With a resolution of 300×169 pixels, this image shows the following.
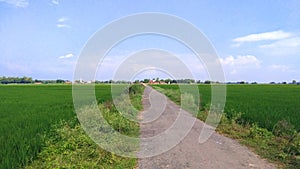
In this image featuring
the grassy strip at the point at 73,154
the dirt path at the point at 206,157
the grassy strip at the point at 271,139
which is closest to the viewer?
the grassy strip at the point at 73,154

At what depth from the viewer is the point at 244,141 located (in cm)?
769

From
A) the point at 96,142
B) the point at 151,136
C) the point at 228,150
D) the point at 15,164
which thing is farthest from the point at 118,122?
the point at 15,164

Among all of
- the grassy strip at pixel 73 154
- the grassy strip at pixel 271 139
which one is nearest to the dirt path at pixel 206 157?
the grassy strip at pixel 271 139

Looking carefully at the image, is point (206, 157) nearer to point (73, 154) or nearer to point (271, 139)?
point (73, 154)

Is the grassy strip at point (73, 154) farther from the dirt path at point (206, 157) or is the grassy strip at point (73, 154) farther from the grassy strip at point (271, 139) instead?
the grassy strip at point (271, 139)

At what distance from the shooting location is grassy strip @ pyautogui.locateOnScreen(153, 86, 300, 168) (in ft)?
19.9

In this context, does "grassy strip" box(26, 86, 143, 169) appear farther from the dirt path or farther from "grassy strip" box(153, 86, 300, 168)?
"grassy strip" box(153, 86, 300, 168)

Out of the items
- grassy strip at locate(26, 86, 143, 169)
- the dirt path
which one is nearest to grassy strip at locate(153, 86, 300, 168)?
the dirt path

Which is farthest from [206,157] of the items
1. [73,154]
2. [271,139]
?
[271,139]

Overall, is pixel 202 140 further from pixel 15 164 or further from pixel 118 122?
pixel 15 164

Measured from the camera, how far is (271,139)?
7.99 meters

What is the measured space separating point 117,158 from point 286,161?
3629 mm

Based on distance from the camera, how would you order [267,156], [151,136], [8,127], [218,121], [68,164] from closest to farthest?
[68,164], [267,156], [8,127], [151,136], [218,121]

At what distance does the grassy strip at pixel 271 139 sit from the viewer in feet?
19.9
